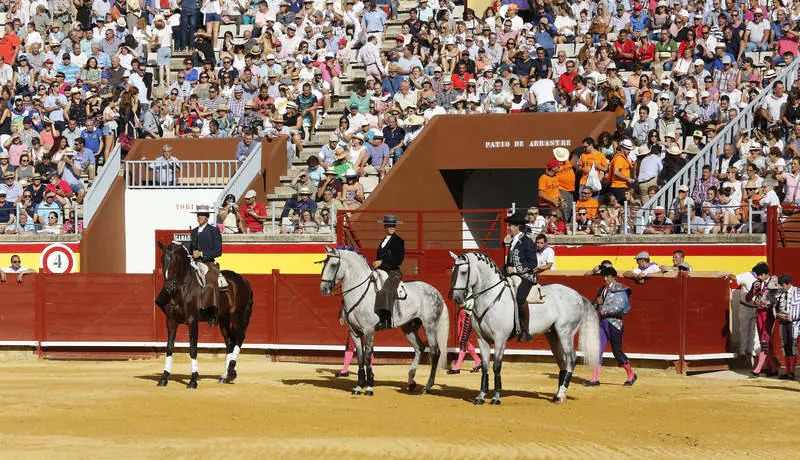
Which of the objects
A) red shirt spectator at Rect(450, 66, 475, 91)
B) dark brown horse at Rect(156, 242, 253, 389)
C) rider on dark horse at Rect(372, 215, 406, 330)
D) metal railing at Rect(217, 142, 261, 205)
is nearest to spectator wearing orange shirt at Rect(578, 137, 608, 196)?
red shirt spectator at Rect(450, 66, 475, 91)

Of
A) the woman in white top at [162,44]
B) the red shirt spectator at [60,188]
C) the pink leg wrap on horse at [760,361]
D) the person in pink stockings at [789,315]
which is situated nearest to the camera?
the person in pink stockings at [789,315]

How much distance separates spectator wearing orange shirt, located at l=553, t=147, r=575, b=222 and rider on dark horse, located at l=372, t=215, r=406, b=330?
277 inches

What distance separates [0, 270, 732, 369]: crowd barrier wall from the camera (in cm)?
2084

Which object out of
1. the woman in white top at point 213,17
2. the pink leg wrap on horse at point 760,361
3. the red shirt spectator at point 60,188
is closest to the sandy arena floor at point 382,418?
→ the pink leg wrap on horse at point 760,361

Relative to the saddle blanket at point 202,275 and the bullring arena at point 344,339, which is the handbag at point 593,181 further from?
the saddle blanket at point 202,275

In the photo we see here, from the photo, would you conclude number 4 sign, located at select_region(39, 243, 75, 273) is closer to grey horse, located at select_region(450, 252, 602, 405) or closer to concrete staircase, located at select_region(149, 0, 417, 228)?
concrete staircase, located at select_region(149, 0, 417, 228)

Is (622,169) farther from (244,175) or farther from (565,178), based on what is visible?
(244,175)

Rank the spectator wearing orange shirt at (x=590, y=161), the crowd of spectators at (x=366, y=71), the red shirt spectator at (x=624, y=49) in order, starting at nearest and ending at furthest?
the spectator wearing orange shirt at (x=590, y=161), the crowd of spectators at (x=366, y=71), the red shirt spectator at (x=624, y=49)

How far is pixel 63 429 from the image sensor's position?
→ 14328mm

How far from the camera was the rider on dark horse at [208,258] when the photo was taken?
18062 mm

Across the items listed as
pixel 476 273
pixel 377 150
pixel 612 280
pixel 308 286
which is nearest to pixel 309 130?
pixel 377 150

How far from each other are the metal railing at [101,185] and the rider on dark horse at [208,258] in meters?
8.86

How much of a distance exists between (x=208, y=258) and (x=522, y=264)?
13.4 ft

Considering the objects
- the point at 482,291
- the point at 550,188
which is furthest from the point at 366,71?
the point at 482,291
